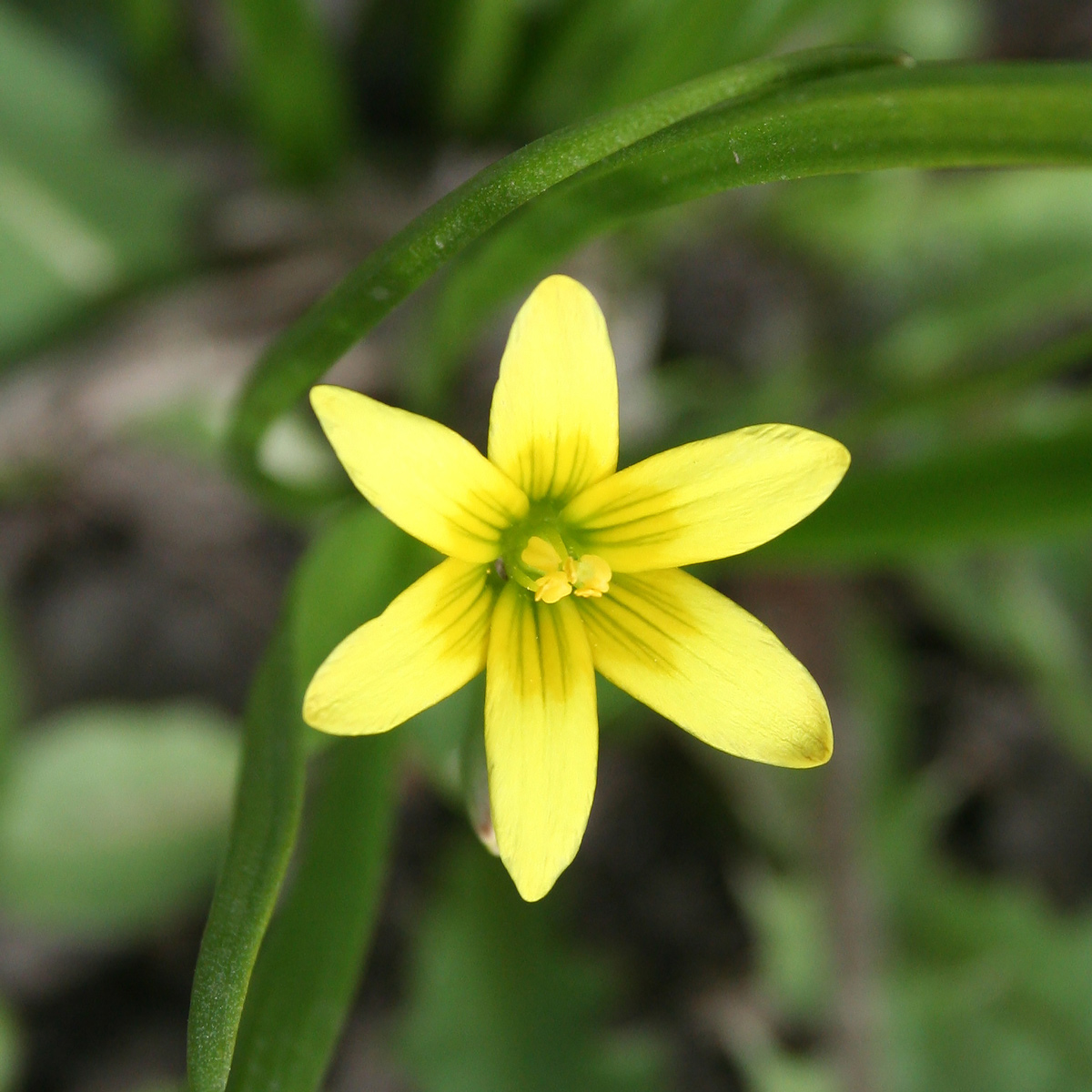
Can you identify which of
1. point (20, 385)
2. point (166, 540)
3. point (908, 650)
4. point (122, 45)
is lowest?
point (908, 650)

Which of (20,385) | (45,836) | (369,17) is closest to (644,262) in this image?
(369,17)

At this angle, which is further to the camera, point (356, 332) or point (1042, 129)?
point (356, 332)

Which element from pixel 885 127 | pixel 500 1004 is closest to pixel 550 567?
pixel 885 127

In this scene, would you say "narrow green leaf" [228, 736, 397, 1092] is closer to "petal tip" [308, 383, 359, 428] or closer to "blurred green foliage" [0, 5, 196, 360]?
"petal tip" [308, 383, 359, 428]

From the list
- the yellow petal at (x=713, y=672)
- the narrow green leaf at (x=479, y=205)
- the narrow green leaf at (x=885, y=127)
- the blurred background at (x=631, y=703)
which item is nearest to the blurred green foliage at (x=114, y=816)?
the blurred background at (x=631, y=703)

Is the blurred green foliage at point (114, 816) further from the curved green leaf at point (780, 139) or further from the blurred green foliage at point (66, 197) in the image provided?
the curved green leaf at point (780, 139)

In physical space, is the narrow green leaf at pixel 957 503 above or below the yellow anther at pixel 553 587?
above

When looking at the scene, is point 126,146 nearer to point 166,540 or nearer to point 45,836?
point 166,540
